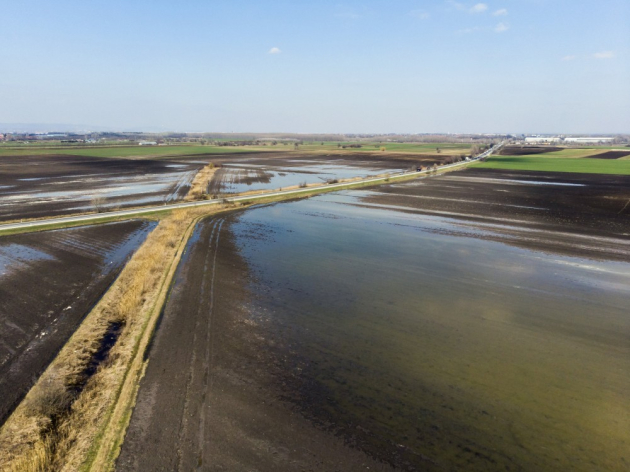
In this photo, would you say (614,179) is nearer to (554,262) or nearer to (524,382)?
(554,262)

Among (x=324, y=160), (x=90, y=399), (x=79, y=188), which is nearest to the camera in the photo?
(x=90, y=399)

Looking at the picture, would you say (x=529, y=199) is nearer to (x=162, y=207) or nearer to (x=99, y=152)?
(x=162, y=207)

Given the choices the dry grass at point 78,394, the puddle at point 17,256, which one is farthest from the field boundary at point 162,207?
the dry grass at point 78,394

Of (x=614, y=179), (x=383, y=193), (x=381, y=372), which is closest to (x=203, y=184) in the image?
(x=383, y=193)

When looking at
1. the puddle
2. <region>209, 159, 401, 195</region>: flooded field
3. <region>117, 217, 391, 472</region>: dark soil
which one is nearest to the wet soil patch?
<region>209, 159, 401, 195</region>: flooded field

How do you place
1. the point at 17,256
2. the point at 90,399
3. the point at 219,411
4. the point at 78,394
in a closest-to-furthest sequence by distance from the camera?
the point at 219,411, the point at 90,399, the point at 78,394, the point at 17,256

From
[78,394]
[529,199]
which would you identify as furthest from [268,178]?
[78,394]
